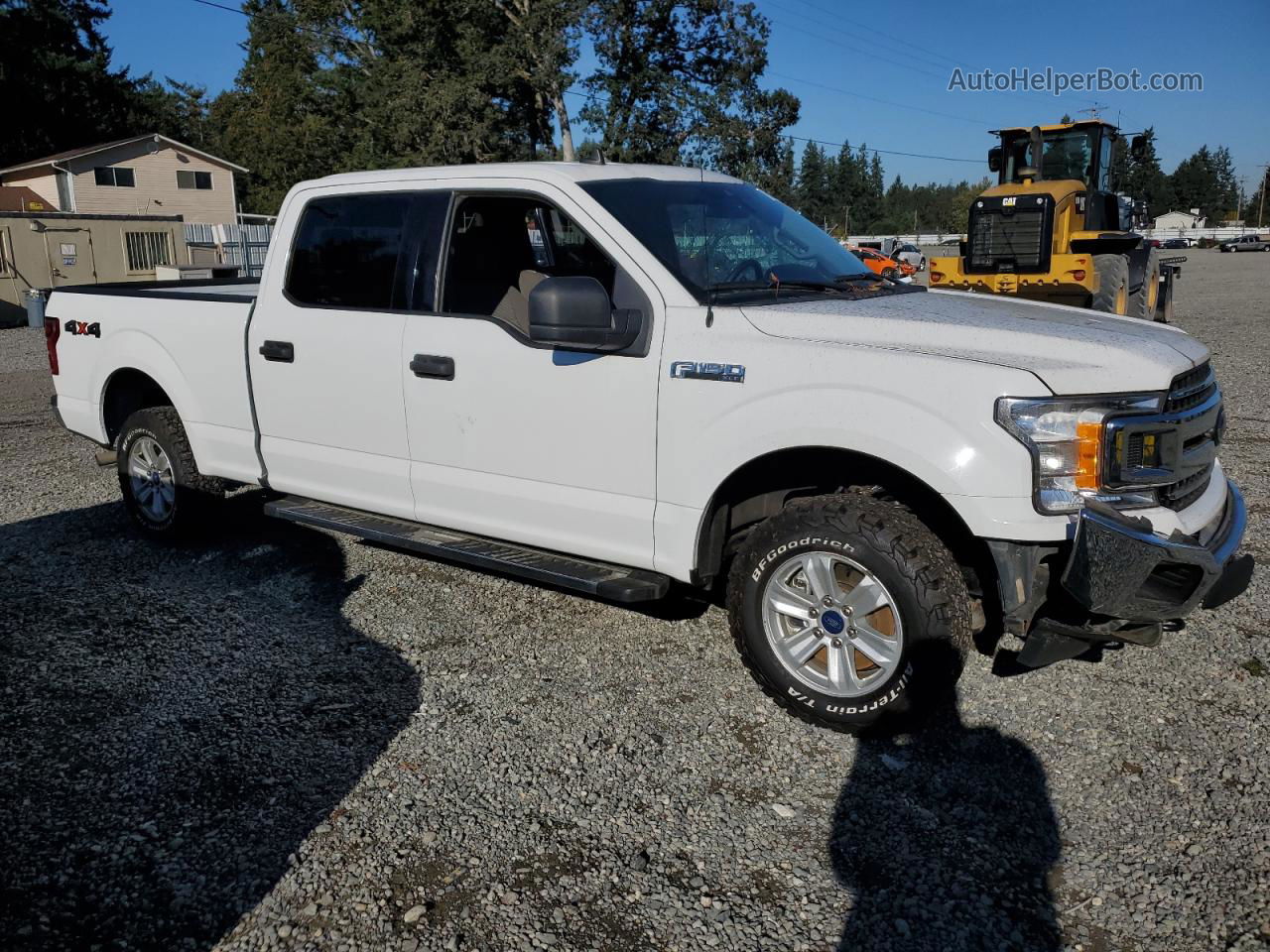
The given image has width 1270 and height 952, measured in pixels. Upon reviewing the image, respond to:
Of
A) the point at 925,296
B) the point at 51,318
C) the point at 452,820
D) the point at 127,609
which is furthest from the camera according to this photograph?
the point at 51,318

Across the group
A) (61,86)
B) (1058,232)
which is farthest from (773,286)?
(61,86)

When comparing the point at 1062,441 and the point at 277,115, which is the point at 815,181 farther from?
the point at 1062,441

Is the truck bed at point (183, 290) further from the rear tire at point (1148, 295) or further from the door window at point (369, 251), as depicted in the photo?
the rear tire at point (1148, 295)

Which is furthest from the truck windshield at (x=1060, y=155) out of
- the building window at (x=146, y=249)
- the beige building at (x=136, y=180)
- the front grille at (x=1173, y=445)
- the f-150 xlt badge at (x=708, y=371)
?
the beige building at (x=136, y=180)

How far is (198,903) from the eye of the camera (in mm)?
2988

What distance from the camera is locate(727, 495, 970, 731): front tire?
3.65 meters

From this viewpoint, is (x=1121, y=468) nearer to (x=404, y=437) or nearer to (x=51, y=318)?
(x=404, y=437)

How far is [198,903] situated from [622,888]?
3.90 ft

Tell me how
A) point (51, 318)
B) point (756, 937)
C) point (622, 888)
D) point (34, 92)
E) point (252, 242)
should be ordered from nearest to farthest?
1. point (756, 937)
2. point (622, 888)
3. point (51, 318)
4. point (252, 242)
5. point (34, 92)

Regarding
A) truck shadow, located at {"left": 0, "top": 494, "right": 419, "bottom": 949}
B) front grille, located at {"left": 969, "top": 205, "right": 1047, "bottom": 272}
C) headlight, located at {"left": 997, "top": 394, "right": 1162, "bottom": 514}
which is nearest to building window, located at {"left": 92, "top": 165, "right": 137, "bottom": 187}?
front grille, located at {"left": 969, "top": 205, "right": 1047, "bottom": 272}

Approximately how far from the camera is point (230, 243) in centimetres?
2966

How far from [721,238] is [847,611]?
175 centimetres

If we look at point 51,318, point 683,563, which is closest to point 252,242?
point 51,318

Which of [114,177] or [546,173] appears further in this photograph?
[114,177]
